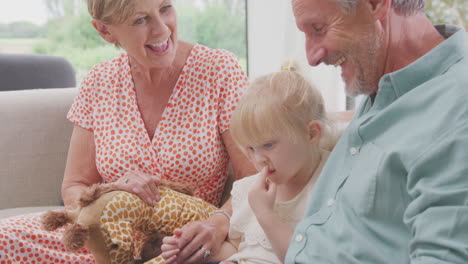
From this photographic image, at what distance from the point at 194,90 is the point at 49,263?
0.72 meters

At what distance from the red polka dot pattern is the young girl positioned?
382 mm

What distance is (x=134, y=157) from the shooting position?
6.09 ft

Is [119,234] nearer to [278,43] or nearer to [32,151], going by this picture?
[32,151]

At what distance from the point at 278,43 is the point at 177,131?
214 centimetres

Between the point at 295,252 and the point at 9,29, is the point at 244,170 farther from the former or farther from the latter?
the point at 9,29

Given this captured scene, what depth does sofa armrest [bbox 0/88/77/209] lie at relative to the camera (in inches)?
91.3

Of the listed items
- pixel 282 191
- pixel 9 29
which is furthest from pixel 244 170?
pixel 9 29

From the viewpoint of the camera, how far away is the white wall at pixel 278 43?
148 inches

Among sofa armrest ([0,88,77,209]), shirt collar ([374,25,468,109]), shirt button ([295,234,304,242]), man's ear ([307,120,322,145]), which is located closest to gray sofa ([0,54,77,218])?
sofa armrest ([0,88,77,209])

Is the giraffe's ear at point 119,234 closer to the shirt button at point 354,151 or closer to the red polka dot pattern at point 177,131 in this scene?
the red polka dot pattern at point 177,131

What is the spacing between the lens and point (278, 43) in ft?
12.6

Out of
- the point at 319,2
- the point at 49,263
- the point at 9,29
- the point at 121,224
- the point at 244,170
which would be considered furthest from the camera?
the point at 9,29

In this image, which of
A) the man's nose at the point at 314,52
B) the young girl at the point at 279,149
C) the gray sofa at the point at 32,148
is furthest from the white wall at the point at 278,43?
the man's nose at the point at 314,52

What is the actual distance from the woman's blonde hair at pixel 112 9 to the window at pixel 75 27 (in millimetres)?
2679
